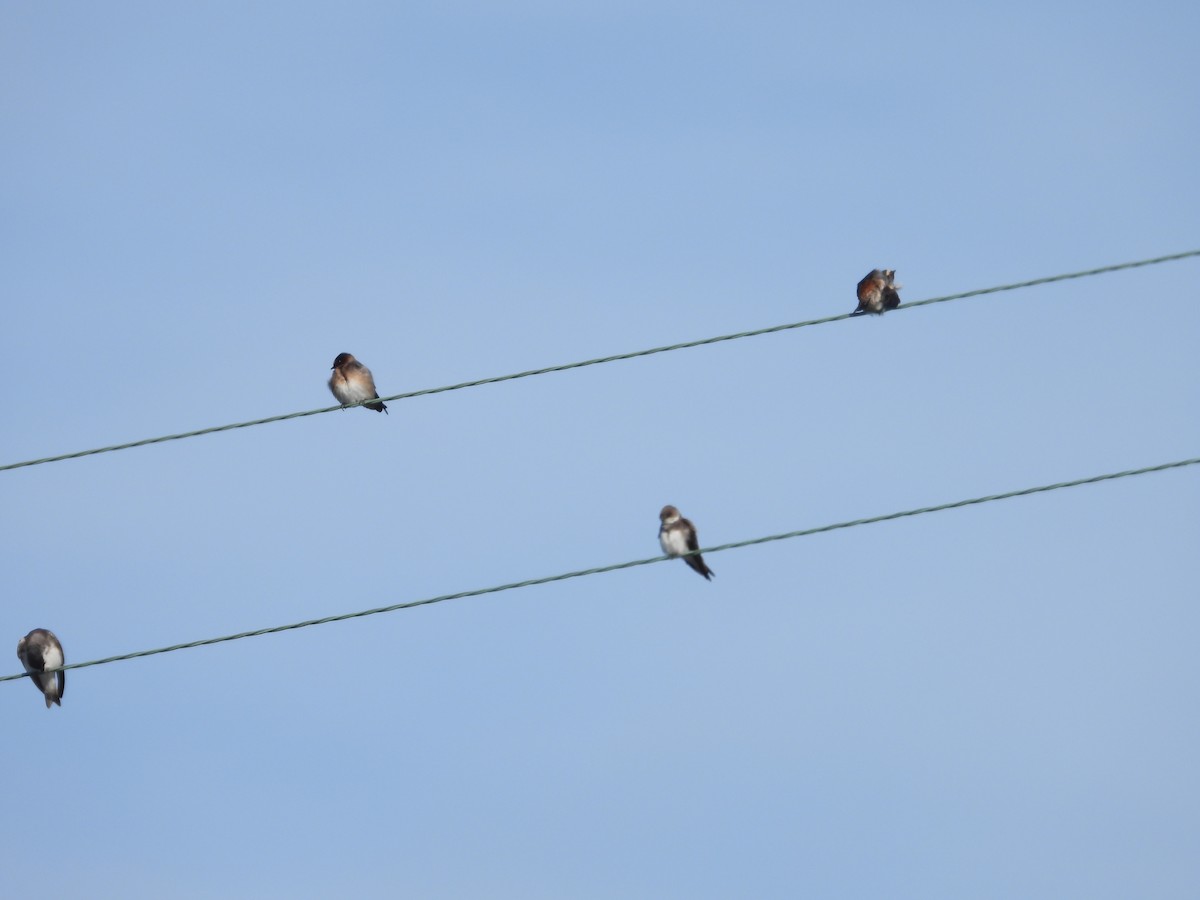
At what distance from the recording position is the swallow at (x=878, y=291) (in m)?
19.3

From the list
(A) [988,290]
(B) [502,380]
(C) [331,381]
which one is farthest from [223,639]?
(C) [331,381]

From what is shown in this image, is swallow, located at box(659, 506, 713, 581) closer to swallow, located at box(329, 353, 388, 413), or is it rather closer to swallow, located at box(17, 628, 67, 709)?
swallow, located at box(329, 353, 388, 413)

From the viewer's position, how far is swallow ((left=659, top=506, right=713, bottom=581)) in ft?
54.2

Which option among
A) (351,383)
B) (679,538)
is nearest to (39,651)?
(351,383)

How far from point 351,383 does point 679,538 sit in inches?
159

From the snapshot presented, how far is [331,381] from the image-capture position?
63.3 feet

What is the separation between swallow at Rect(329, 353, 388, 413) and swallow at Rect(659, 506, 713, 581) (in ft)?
11.7

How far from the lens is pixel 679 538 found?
16.6 m

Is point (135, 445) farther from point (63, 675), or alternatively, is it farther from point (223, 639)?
point (63, 675)

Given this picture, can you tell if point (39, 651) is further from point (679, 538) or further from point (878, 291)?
point (878, 291)

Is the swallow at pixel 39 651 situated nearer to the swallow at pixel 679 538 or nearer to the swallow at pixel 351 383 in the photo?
the swallow at pixel 351 383

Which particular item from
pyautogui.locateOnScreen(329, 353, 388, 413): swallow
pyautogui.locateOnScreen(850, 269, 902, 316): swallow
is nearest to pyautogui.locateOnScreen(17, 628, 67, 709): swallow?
pyautogui.locateOnScreen(329, 353, 388, 413): swallow

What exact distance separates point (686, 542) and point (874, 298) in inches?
155

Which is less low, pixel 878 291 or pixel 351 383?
pixel 878 291
